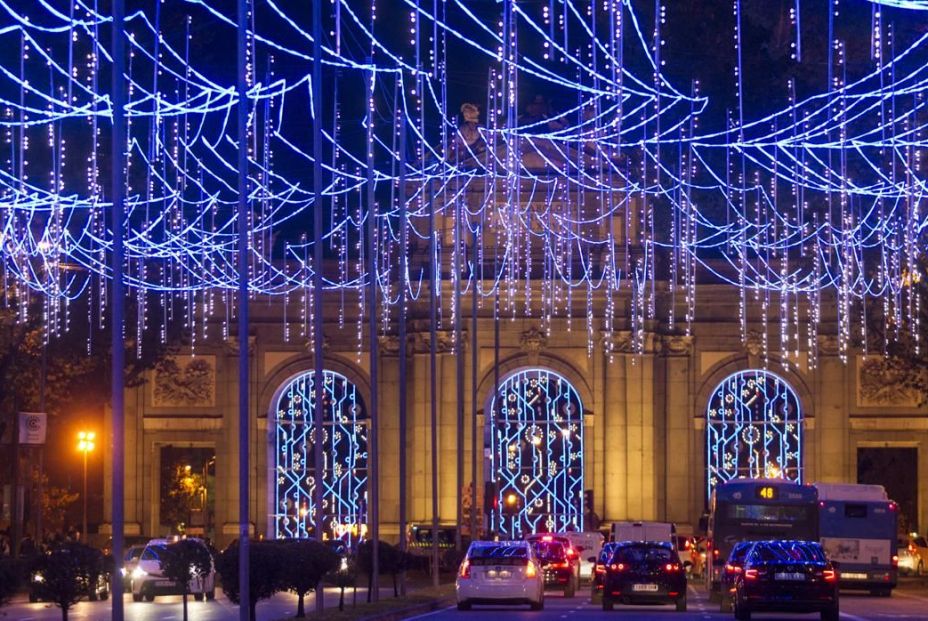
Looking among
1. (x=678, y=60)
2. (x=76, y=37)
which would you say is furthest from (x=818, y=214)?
(x=76, y=37)

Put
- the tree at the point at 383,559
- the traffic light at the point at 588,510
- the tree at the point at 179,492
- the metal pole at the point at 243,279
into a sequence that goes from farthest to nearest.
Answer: the tree at the point at 179,492, the traffic light at the point at 588,510, the tree at the point at 383,559, the metal pole at the point at 243,279

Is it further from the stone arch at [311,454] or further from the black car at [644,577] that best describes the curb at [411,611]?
the stone arch at [311,454]

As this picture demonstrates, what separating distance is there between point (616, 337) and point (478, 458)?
654 centimetres

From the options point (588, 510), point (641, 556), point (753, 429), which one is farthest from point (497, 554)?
point (753, 429)

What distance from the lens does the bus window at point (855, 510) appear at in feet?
179

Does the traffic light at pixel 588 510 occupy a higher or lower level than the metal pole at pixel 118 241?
lower

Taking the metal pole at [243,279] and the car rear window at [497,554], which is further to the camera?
the car rear window at [497,554]

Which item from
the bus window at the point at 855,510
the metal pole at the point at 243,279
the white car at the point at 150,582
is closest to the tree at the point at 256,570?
the metal pole at the point at 243,279

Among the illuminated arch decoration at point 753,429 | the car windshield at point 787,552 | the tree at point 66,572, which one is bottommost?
the car windshield at point 787,552

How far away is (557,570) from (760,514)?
6.14 metres

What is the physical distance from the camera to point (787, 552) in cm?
3703

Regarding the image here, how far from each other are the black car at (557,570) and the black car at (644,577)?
1076 cm

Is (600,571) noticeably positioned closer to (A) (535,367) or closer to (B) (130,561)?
(B) (130,561)

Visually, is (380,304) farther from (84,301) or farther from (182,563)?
(182,563)
